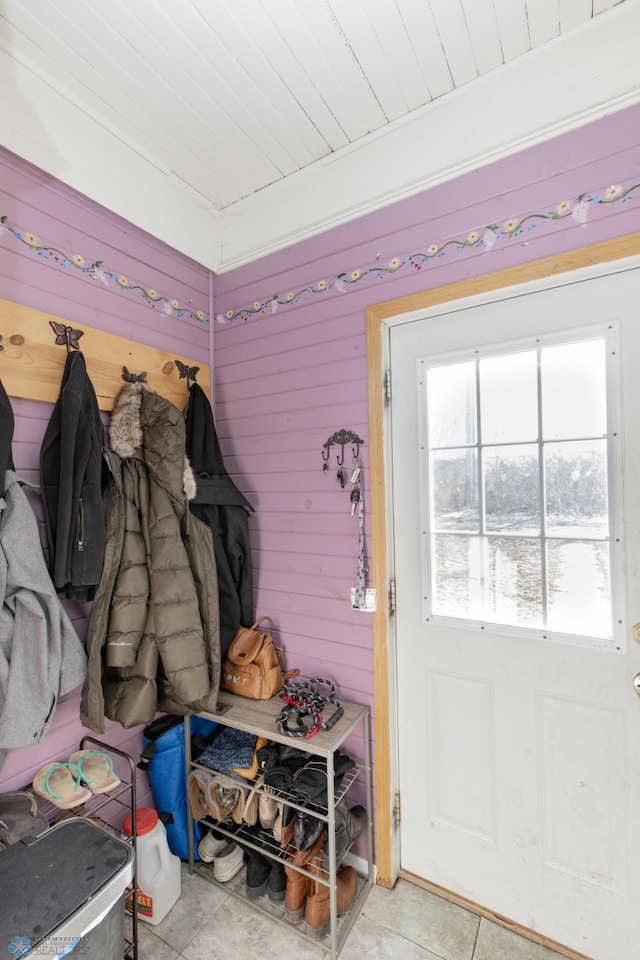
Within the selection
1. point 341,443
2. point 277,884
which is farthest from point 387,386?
point 277,884

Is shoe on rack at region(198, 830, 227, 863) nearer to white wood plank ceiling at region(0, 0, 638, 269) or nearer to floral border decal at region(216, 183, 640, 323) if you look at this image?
floral border decal at region(216, 183, 640, 323)

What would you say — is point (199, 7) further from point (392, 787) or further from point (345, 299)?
point (392, 787)

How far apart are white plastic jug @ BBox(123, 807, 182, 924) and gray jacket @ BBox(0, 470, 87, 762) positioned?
0.56m

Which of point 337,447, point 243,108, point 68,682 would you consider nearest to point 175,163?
point 243,108

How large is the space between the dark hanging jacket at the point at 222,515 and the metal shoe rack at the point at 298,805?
270 mm

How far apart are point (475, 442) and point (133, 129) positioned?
1.76 m

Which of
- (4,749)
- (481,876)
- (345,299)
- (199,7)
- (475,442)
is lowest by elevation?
(481,876)

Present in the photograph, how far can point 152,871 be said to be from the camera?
59.9 inches

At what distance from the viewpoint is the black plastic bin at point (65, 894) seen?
3.07 feet

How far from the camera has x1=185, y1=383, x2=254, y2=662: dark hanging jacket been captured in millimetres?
1863

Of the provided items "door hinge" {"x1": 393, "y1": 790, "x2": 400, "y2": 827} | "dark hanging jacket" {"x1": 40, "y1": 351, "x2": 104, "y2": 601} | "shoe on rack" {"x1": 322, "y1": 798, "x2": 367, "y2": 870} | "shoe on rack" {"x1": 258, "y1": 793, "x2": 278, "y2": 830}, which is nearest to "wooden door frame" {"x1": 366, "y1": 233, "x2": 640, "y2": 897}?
"door hinge" {"x1": 393, "y1": 790, "x2": 400, "y2": 827}

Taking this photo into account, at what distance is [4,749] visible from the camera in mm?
1309

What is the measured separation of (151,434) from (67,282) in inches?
24.4

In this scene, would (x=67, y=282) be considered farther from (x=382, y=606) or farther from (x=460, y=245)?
(x=382, y=606)
